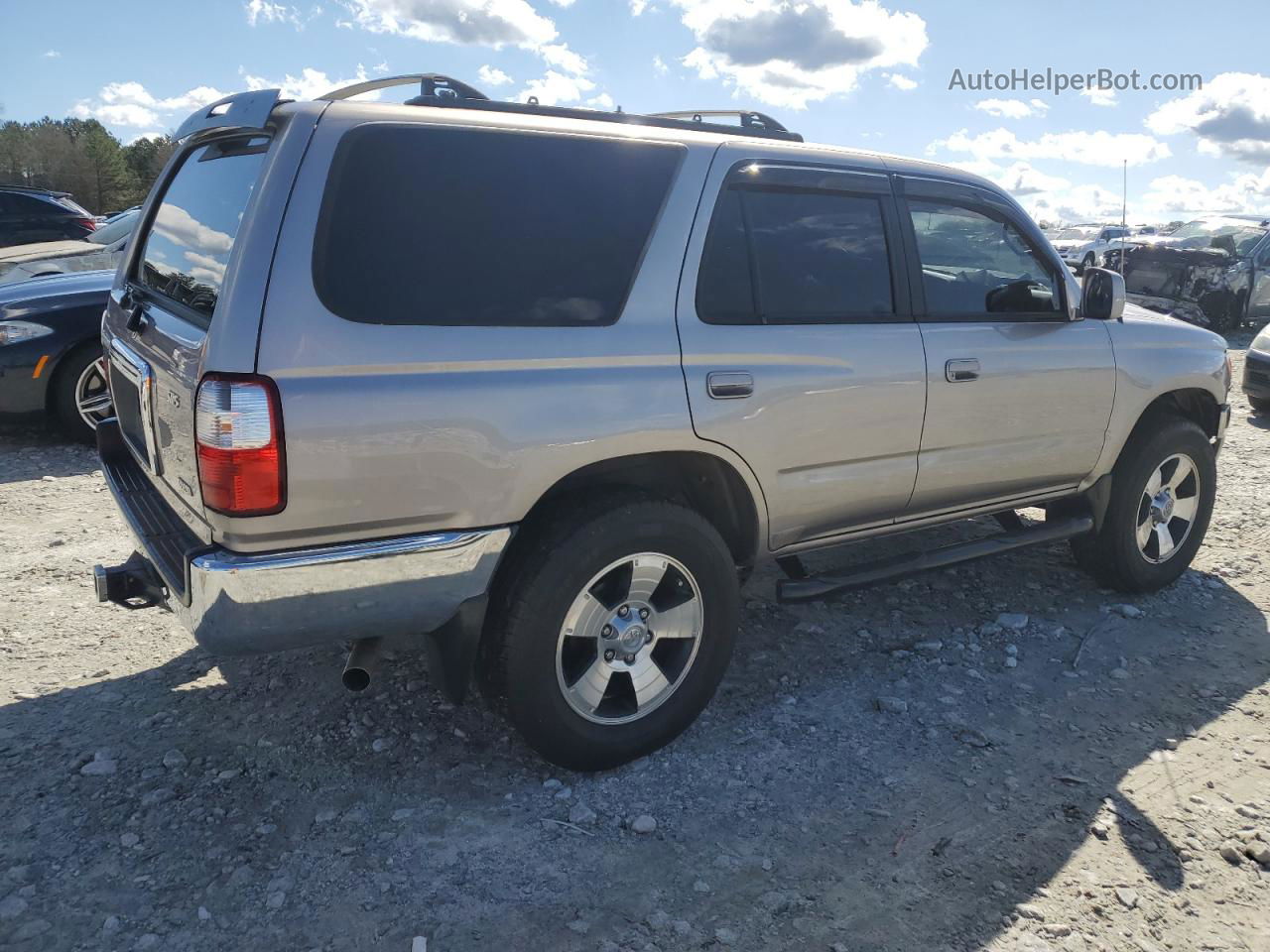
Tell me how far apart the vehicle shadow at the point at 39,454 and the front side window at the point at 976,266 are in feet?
17.0

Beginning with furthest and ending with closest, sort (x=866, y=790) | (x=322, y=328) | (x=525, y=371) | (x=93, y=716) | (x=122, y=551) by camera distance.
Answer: (x=122, y=551) → (x=93, y=716) → (x=866, y=790) → (x=525, y=371) → (x=322, y=328)

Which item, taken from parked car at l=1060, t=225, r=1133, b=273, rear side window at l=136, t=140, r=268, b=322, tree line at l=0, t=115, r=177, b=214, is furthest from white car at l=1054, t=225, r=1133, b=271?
tree line at l=0, t=115, r=177, b=214

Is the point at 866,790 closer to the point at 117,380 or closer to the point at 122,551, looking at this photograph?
the point at 117,380

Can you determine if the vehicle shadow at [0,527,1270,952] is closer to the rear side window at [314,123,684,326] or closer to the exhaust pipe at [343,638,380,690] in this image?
the exhaust pipe at [343,638,380,690]

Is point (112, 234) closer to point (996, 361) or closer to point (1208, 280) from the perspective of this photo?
point (996, 361)

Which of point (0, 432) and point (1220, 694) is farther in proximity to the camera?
point (0, 432)

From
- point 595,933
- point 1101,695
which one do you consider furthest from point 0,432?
point 1101,695

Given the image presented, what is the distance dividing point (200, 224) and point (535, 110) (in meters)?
1.09

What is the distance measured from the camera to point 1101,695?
3.78m

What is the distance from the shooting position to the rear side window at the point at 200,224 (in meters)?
2.71

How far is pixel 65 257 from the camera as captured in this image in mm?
8977

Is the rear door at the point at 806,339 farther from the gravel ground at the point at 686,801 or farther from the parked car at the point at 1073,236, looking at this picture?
the parked car at the point at 1073,236

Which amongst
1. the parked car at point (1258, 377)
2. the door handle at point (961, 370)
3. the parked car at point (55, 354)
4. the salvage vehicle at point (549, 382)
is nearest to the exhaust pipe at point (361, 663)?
the salvage vehicle at point (549, 382)

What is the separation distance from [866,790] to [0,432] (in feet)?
22.0
